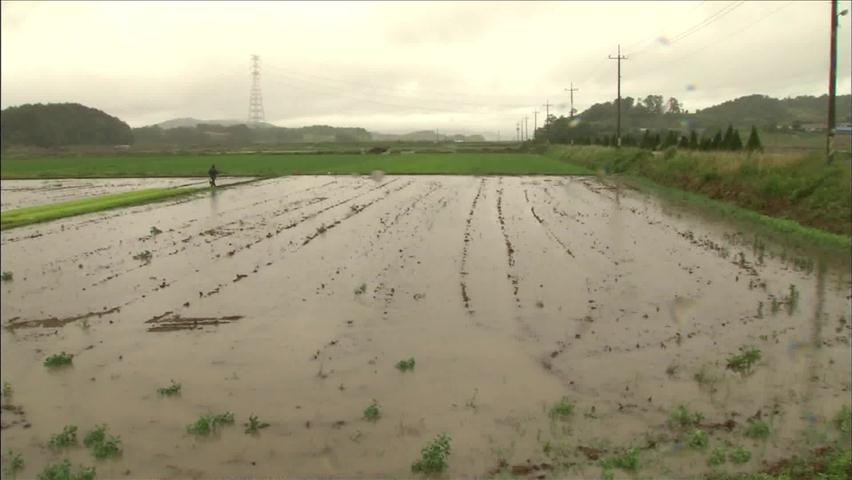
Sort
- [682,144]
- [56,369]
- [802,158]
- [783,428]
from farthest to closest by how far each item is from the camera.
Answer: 1. [682,144]
2. [802,158]
3. [56,369]
4. [783,428]

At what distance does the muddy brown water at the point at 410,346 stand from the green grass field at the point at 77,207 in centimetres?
225

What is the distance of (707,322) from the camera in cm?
876

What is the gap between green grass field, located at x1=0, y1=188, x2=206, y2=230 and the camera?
18.5 m

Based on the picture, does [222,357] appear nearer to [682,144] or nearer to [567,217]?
[567,217]

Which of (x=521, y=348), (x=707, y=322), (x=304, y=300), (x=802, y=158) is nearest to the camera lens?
(x=521, y=348)

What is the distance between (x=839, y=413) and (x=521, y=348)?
336 cm

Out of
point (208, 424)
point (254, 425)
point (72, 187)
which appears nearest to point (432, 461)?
point (254, 425)

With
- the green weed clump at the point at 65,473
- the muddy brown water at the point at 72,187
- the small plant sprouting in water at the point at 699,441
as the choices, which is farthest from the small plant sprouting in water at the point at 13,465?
the muddy brown water at the point at 72,187

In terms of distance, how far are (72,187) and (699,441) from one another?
3659cm

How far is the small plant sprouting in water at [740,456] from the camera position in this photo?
4922 millimetres

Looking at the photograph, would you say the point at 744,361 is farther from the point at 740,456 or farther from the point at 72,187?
the point at 72,187

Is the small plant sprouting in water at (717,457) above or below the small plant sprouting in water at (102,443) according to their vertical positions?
below

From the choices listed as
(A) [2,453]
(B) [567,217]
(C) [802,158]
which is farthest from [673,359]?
(C) [802,158]

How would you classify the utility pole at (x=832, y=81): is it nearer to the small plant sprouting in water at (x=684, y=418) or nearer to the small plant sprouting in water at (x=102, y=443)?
the small plant sprouting in water at (x=684, y=418)
